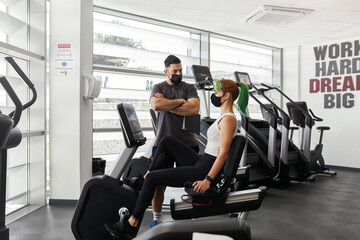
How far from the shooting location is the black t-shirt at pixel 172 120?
312 cm

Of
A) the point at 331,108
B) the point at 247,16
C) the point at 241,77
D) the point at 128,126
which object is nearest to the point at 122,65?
the point at 241,77

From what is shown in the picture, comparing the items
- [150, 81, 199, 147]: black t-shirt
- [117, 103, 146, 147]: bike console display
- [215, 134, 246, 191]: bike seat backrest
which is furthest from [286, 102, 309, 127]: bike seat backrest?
[117, 103, 146, 147]: bike console display

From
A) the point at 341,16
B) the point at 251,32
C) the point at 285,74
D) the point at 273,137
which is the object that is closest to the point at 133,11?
the point at 251,32

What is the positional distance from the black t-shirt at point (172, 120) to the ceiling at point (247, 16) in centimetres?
238

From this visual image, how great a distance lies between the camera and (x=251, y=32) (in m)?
6.92

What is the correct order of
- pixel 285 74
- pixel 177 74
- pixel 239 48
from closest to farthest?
pixel 177 74, pixel 239 48, pixel 285 74

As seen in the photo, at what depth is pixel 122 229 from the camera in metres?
2.40

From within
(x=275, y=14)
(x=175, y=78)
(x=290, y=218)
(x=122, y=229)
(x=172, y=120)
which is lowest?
(x=290, y=218)

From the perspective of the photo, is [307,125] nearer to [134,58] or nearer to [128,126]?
[134,58]

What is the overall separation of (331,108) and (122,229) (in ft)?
22.3

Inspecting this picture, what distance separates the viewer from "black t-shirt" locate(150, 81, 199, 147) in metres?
3.12

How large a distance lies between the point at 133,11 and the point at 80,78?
6.50ft

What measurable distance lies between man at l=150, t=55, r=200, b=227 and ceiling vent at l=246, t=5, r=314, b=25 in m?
2.85

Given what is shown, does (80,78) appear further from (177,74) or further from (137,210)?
(137,210)
